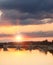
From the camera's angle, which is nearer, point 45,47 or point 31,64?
point 31,64

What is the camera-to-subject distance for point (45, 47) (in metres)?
71.1

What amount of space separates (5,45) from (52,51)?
2195 centimetres

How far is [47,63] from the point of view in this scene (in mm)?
49031

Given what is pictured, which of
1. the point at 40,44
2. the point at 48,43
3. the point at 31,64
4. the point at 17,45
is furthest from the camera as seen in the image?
the point at 17,45

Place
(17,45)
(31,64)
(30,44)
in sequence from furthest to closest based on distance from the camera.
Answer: (17,45) < (30,44) < (31,64)

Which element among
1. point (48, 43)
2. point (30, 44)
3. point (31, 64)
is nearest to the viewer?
point (31, 64)

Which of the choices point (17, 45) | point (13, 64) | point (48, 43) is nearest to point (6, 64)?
point (13, 64)

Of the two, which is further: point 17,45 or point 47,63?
point 17,45

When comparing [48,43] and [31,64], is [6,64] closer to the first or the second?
[31,64]

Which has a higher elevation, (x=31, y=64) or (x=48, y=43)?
(x=48, y=43)

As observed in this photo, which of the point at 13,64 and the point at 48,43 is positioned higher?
the point at 48,43

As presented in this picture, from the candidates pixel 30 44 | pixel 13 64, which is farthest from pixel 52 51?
pixel 13 64

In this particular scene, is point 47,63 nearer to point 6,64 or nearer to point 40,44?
point 6,64

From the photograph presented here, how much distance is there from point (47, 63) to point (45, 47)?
22.2 m
